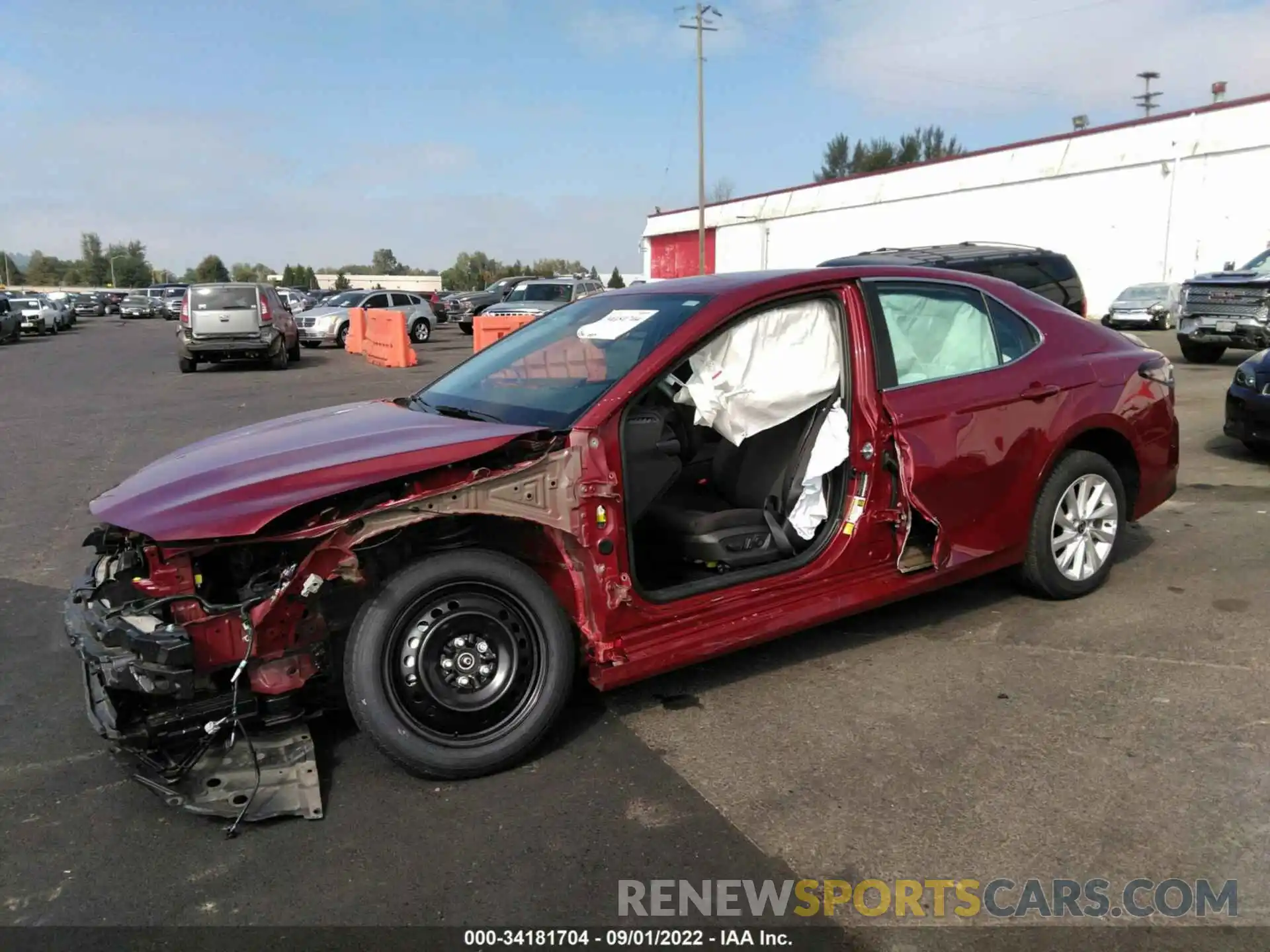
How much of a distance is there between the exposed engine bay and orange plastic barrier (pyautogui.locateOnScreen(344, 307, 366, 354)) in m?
22.4

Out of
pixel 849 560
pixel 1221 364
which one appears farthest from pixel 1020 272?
pixel 849 560

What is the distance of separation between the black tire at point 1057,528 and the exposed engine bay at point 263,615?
8.26 ft

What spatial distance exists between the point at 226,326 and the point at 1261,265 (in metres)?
18.9

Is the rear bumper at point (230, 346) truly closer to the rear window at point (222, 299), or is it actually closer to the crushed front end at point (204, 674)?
the rear window at point (222, 299)

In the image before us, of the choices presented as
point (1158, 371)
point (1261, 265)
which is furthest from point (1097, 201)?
point (1158, 371)

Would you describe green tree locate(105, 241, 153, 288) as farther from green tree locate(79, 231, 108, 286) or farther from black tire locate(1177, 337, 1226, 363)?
black tire locate(1177, 337, 1226, 363)

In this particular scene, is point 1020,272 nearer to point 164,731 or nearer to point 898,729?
point 898,729

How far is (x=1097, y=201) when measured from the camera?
3406 cm

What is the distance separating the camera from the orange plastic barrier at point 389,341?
20359mm

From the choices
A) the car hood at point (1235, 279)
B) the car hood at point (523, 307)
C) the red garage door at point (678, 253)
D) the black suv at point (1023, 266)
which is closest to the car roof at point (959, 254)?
the black suv at point (1023, 266)

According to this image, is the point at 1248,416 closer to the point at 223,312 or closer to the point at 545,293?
the point at 223,312

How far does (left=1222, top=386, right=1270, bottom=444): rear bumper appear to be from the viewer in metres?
7.77

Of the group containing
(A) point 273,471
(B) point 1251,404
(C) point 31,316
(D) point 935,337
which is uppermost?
(C) point 31,316

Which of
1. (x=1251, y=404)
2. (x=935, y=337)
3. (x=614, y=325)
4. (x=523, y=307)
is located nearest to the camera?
(x=614, y=325)
